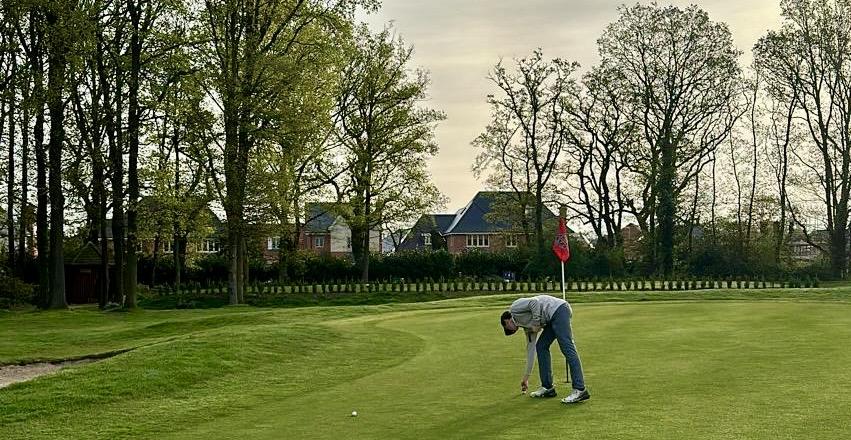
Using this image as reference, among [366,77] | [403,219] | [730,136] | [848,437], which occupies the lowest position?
[848,437]

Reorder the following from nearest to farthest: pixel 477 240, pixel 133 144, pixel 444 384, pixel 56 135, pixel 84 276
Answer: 1. pixel 444 384
2. pixel 56 135
3. pixel 133 144
4. pixel 84 276
5. pixel 477 240

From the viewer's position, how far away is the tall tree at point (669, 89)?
5625cm

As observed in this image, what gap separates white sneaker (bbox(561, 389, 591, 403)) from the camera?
11.9 meters

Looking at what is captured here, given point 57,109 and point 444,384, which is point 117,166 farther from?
point 444,384

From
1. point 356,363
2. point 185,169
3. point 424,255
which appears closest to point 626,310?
point 356,363

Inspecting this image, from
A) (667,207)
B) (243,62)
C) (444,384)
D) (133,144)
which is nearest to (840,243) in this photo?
(667,207)

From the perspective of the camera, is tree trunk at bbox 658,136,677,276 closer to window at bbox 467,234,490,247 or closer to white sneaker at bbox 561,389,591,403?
window at bbox 467,234,490,247

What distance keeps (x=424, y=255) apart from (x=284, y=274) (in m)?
9.08

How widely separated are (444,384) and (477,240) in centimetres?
8540

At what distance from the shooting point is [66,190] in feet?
136

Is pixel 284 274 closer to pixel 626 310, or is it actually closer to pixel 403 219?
pixel 403 219

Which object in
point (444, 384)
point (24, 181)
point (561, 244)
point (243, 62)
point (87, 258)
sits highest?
point (243, 62)

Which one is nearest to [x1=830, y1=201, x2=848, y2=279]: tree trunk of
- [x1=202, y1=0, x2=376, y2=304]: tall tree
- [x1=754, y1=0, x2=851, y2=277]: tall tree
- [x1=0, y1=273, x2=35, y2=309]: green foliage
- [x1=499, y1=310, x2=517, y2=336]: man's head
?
[x1=754, y1=0, x2=851, y2=277]: tall tree

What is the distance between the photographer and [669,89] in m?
57.2
